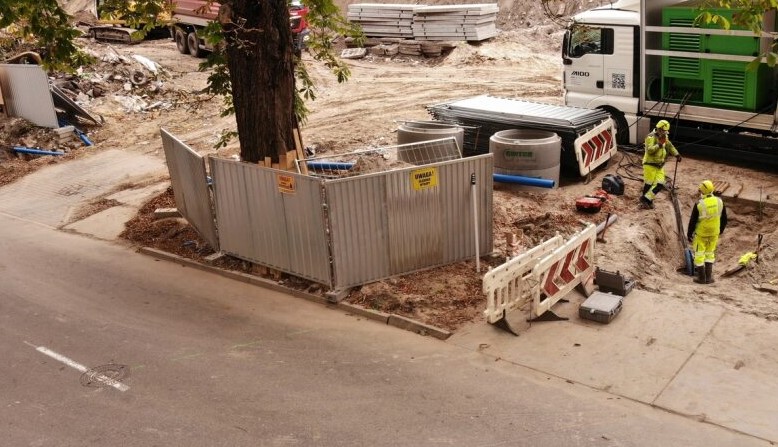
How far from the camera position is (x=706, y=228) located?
1155 centimetres

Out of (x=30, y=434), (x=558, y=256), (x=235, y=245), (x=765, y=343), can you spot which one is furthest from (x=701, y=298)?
(x=30, y=434)

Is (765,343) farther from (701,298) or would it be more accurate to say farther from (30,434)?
(30,434)

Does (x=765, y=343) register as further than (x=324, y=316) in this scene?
No

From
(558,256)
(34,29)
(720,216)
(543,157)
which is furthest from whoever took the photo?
(543,157)

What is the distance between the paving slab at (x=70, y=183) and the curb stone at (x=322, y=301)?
425 cm

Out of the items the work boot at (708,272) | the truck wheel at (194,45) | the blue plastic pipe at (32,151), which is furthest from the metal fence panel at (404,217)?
the truck wheel at (194,45)

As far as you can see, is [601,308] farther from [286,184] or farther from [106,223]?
[106,223]

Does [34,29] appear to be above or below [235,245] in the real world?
above

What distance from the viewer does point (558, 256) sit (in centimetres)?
983

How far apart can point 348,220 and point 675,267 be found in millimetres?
5707

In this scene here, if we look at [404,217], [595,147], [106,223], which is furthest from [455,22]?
[404,217]

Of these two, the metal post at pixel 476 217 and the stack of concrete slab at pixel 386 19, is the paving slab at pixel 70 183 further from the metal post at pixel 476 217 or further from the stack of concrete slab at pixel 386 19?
the stack of concrete slab at pixel 386 19

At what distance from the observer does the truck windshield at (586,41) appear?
1702 centimetres

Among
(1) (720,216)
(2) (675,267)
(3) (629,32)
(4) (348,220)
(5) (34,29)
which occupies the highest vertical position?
(5) (34,29)
